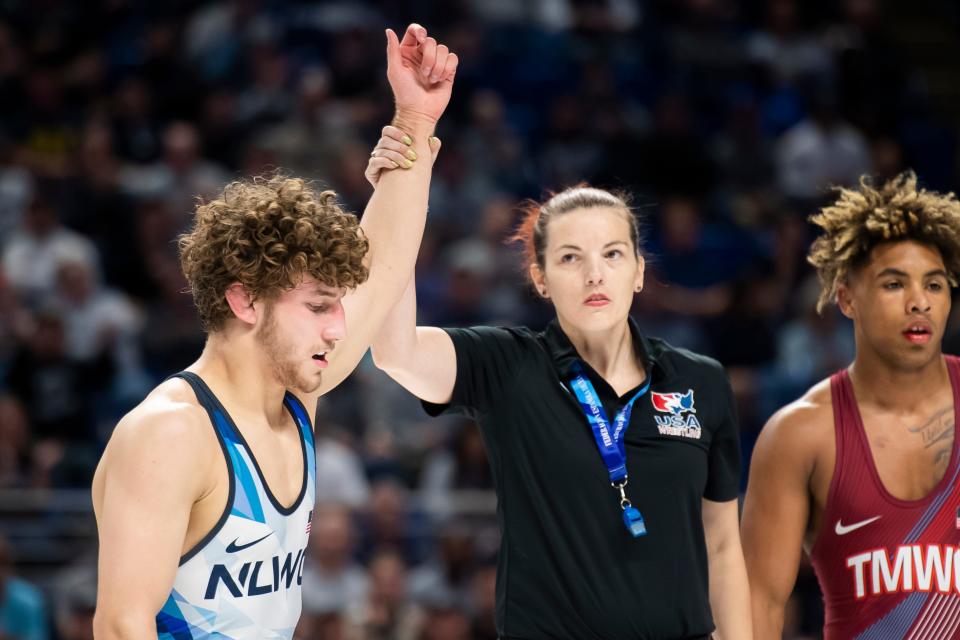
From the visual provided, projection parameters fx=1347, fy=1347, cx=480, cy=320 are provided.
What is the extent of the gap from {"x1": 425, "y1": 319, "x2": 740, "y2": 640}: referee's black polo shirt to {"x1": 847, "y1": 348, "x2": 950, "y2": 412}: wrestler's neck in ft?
1.73

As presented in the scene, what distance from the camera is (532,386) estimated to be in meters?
3.62

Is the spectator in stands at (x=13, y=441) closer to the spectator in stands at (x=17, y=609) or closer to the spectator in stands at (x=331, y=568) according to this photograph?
the spectator in stands at (x=17, y=609)

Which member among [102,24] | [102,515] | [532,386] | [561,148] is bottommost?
[102,515]

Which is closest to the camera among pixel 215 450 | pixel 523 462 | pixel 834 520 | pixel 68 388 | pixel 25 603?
pixel 215 450

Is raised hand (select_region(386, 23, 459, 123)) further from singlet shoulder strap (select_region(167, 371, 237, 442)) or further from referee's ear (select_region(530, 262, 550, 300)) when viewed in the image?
singlet shoulder strap (select_region(167, 371, 237, 442))

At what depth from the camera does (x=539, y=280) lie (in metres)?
3.81

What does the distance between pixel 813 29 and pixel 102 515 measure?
9.78 metres

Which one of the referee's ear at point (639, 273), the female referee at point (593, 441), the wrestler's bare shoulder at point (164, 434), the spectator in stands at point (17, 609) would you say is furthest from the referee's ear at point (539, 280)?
the spectator in stands at point (17, 609)

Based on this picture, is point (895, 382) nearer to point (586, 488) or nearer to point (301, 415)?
point (586, 488)

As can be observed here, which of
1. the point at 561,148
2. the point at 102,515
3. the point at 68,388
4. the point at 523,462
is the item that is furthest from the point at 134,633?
the point at 561,148

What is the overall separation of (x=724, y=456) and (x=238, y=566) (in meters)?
1.46

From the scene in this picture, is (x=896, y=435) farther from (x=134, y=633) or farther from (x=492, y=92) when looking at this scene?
(x=492, y=92)

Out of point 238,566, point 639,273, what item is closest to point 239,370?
point 238,566

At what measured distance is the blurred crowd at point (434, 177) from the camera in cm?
724
